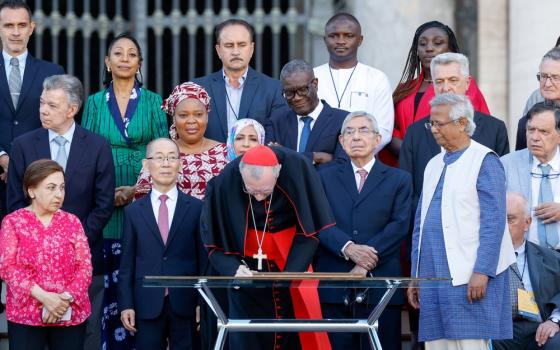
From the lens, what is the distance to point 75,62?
571 inches

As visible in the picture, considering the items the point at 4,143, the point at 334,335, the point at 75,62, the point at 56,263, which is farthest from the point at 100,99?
the point at 75,62

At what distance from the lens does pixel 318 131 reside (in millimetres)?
10797

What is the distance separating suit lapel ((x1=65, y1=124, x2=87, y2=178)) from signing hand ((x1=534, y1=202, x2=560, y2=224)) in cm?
279

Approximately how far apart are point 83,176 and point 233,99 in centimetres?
129

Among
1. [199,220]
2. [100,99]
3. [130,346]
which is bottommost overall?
[130,346]

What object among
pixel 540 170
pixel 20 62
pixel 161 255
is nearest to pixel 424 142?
pixel 540 170

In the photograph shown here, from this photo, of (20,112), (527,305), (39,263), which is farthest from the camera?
(20,112)

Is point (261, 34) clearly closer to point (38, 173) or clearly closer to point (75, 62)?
point (75, 62)

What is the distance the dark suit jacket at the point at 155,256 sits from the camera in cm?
1036

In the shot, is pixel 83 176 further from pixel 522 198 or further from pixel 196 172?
pixel 522 198

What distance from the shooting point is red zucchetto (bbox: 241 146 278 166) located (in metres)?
9.49

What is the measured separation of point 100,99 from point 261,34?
134 inches

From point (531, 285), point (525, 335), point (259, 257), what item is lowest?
point (525, 335)

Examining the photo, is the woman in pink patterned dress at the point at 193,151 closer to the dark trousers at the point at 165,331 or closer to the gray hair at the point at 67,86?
the gray hair at the point at 67,86
